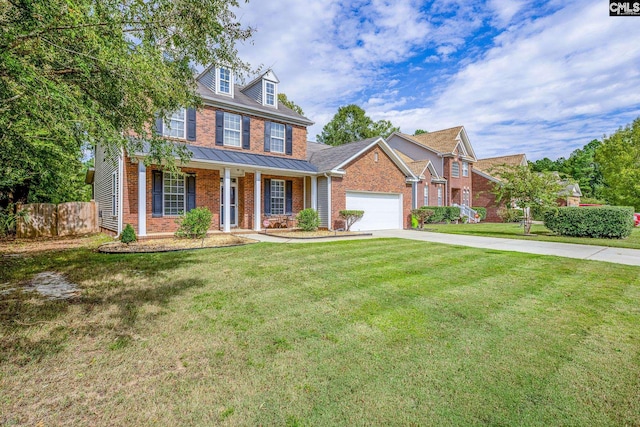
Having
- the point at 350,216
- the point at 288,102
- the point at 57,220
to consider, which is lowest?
the point at 57,220

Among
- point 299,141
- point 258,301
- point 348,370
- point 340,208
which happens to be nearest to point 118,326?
point 258,301

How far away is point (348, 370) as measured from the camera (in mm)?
→ 2912

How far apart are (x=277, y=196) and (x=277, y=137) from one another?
3154 millimetres

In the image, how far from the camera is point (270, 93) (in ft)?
54.0

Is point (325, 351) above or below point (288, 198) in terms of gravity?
below

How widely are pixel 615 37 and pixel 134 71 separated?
610 inches

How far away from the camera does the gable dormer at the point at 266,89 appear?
16.2 metres

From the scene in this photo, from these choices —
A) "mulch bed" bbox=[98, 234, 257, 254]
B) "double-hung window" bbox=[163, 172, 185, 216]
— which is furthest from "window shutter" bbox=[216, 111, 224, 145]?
"mulch bed" bbox=[98, 234, 257, 254]

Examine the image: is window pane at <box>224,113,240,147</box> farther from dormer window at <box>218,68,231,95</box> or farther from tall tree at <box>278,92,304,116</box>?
tall tree at <box>278,92,304,116</box>


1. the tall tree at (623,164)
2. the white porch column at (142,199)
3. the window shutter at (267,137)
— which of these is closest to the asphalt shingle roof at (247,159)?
the window shutter at (267,137)

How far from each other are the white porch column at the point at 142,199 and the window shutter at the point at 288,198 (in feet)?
22.4

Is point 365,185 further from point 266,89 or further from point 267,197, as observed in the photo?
point 266,89

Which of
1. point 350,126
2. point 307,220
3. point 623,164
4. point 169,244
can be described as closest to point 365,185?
point 307,220

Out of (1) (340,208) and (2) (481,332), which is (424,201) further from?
(2) (481,332)
